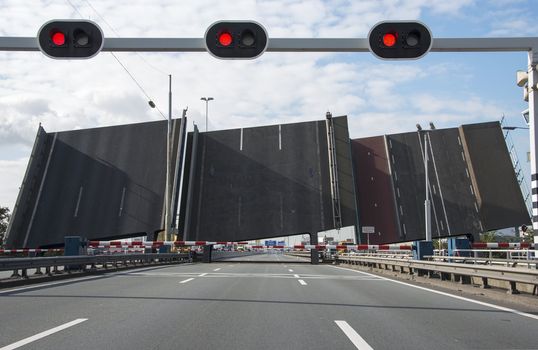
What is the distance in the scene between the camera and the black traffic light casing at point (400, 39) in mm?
10312

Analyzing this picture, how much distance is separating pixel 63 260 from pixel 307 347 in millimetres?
11469

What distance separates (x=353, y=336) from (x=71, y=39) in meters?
Result: 8.09

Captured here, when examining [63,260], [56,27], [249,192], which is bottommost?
[63,260]

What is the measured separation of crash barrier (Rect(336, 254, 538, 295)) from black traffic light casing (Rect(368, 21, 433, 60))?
4865 mm

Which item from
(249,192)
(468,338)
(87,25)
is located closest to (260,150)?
(249,192)

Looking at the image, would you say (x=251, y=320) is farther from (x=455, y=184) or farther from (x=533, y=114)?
(x=455, y=184)

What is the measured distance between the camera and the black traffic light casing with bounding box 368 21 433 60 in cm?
1031

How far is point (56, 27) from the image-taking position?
10.3 m

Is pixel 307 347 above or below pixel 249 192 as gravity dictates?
below

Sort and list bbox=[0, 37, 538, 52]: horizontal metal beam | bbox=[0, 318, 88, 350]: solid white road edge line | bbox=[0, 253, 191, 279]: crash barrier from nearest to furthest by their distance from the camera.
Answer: bbox=[0, 318, 88, 350]: solid white road edge line → bbox=[0, 37, 538, 52]: horizontal metal beam → bbox=[0, 253, 191, 279]: crash barrier

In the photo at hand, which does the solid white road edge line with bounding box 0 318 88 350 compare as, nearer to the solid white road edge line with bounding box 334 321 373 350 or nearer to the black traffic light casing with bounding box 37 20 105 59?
the solid white road edge line with bounding box 334 321 373 350

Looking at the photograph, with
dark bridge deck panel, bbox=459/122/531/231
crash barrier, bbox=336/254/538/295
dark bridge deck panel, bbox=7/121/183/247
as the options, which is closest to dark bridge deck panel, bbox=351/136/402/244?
dark bridge deck panel, bbox=459/122/531/231

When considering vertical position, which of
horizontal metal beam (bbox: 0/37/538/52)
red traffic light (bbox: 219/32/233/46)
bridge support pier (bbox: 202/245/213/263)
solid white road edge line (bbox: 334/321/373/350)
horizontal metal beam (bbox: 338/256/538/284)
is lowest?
solid white road edge line (bbox: 334/321/373/350)

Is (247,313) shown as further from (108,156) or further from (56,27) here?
(108,156)
